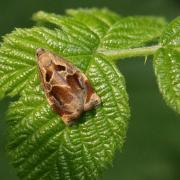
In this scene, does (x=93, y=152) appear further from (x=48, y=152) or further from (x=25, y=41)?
(x=25, y=41)

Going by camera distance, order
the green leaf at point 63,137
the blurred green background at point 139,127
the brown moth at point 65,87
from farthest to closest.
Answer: the blurred green background at point 139,127 < the brown moth at point 65,87 < the green leaf at point 63,137

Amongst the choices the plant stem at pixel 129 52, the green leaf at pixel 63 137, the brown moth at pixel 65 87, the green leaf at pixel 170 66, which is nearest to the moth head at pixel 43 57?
the brown moth at pixel 65 87

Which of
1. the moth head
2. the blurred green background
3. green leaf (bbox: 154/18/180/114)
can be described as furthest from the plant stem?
the blurred green background

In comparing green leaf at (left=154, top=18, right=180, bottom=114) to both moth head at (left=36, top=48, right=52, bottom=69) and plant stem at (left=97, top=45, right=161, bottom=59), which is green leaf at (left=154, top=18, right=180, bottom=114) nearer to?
plant stem at (left=97, top=45, right=161, bottom=59)

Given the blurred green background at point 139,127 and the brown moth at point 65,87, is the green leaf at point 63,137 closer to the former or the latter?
the brown moth at point 65,87

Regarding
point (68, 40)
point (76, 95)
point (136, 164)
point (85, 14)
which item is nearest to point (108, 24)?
point (85, 14)

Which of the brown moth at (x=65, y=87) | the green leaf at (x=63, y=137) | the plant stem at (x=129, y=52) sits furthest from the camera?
the plant stem at (x=129, y=52)
